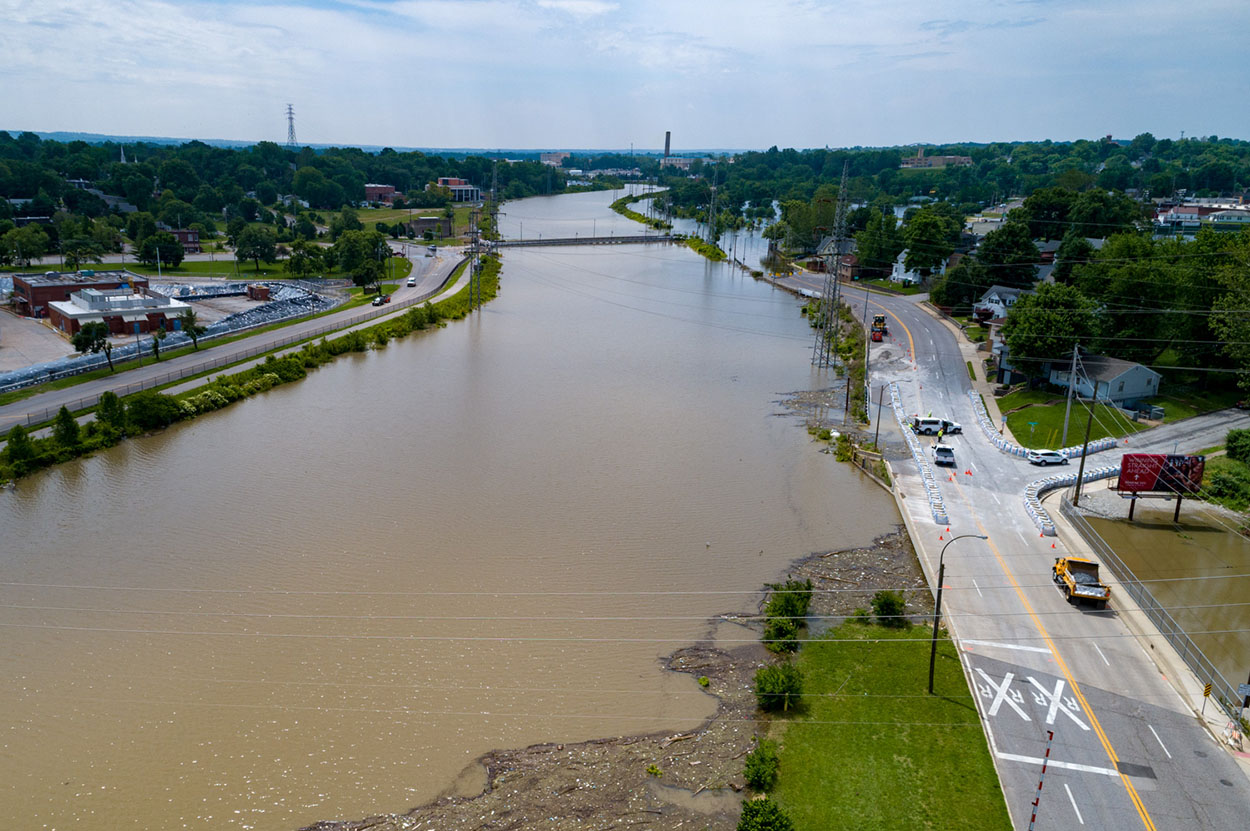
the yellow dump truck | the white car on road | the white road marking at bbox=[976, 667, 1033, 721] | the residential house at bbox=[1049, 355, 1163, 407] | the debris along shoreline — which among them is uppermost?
the residential house at bbox=[1049, 355, 1163, 407]

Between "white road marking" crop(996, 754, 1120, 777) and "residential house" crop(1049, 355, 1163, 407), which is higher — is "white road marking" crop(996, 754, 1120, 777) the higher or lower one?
the lower one

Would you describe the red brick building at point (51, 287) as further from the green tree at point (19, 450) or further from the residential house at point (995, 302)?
the residential house at point (995, 302)

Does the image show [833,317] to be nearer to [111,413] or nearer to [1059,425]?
[1059,425]

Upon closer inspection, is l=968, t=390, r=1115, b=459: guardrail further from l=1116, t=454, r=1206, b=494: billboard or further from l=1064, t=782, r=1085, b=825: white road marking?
l=1064, t=782, r=1085, b=825: white road marking

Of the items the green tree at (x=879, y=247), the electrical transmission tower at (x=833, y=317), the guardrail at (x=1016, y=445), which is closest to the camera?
the guardrail at (x=1016, y=445)

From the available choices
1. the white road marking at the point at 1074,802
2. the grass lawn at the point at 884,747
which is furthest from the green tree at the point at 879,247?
the white road marking at the point at 1074,802

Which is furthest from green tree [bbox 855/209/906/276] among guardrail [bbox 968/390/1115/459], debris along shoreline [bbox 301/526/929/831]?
debris along shoreline [bbox 301/526/929/831]

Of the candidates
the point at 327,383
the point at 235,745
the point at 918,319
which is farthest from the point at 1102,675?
the point at 918,319

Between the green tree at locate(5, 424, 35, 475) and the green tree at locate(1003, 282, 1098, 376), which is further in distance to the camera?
the green tree at locate(1003, 282, 1098, 376)

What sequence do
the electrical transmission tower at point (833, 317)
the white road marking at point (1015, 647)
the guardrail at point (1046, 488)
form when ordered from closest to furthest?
the white road marking at point (1015, 647), the guardrail at point (1046, 488), the electrical transmission tower at point (833, 317)
